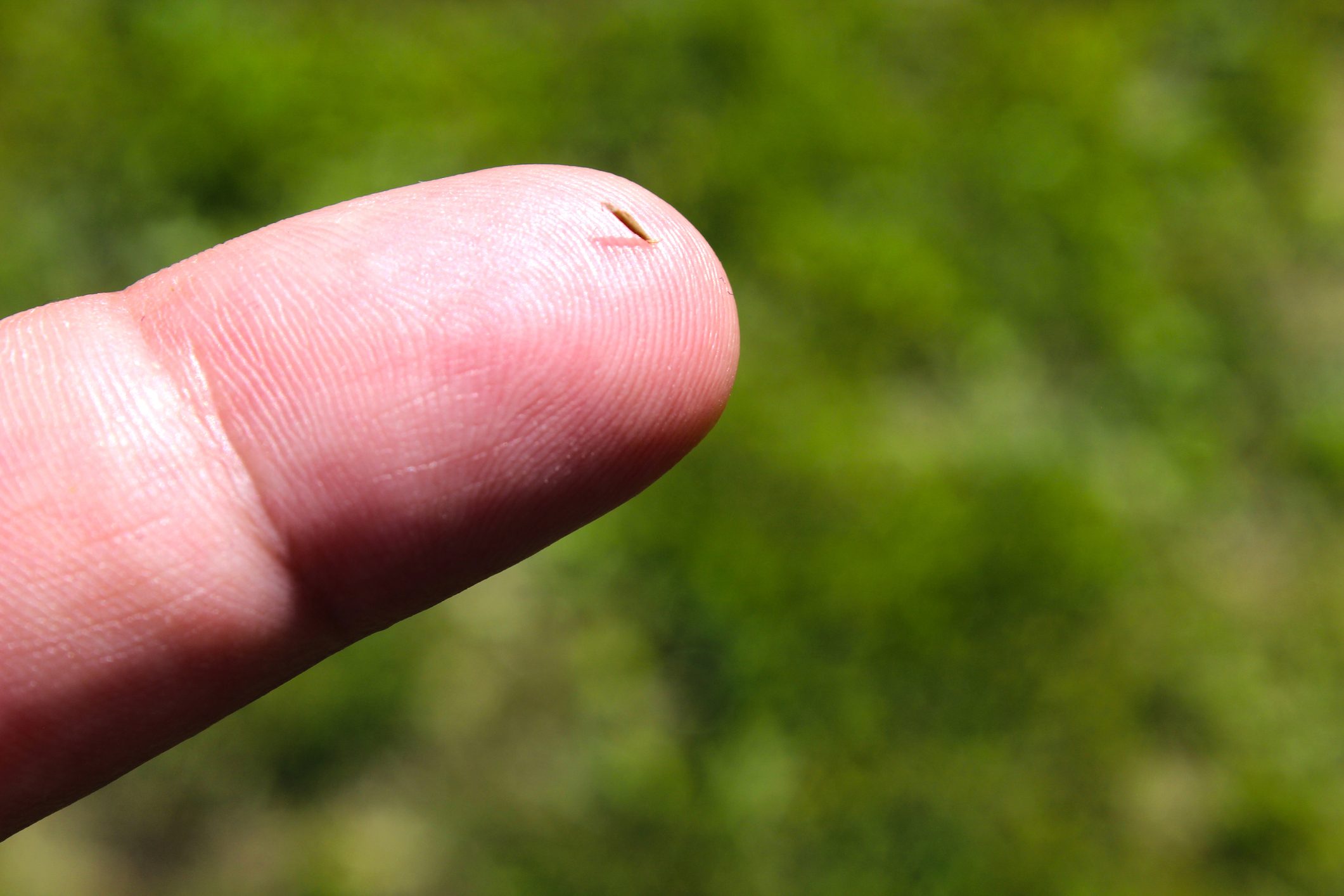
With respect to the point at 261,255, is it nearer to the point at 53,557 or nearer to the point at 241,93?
the point at 53,557

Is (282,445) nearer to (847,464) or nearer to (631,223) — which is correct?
(631,223)

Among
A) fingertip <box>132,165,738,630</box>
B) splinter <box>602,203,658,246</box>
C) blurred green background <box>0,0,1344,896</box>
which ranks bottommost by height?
blurred green background <box>0,0,1344,896</box>

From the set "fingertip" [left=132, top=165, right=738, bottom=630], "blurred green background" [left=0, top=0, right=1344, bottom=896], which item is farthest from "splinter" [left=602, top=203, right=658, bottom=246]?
"blurred green background" [left=0, top=0, right=1344, bottom=896]

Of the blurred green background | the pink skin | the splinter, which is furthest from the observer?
the blurred green background

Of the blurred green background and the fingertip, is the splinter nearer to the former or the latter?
the fingertip

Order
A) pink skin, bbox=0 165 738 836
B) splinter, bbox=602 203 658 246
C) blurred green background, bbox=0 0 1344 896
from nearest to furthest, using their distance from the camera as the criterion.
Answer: pink skin, bbox=0 165 738 836 → splinter, bbox=602 203 658 246 → blurred green background, bbox=0 0 1344 896

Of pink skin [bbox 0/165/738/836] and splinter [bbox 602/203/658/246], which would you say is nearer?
pink skin [bbox 0/165/738/836]
